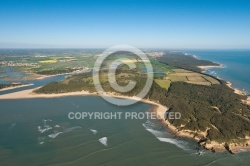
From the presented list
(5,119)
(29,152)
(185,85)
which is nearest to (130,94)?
(185,85)

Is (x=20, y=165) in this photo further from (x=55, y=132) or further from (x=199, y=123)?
(x=199, y=123)

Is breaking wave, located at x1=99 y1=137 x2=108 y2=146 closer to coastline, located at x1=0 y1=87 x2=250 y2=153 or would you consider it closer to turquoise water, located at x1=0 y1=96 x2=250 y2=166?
turquoise water, located at x1=0 y1=96 x2=250 y2=166

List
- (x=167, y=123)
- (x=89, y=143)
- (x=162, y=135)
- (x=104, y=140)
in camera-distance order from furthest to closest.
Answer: (x=167, y=123)
(x=162, y=135)
(x=104, y=140)
(x=89, y=143)

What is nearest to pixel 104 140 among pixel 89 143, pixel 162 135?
pixel 89 143

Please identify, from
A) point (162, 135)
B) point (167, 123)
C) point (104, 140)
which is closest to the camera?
point (104, 140)

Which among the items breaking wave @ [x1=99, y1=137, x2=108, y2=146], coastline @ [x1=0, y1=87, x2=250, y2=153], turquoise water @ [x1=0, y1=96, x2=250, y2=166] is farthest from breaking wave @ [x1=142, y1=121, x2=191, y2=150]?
breaking wave @ [x1=99, y1=137, x2=108, y2=146]

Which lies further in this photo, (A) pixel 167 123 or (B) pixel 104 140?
(A) pixel 167 123

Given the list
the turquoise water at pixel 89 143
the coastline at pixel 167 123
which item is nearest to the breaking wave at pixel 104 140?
the turquoise water at pixel 89 143

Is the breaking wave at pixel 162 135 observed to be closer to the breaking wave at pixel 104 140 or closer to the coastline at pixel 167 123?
the coastline at pixel 167 123

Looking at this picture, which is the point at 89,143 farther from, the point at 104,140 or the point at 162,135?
the point at 162,135
